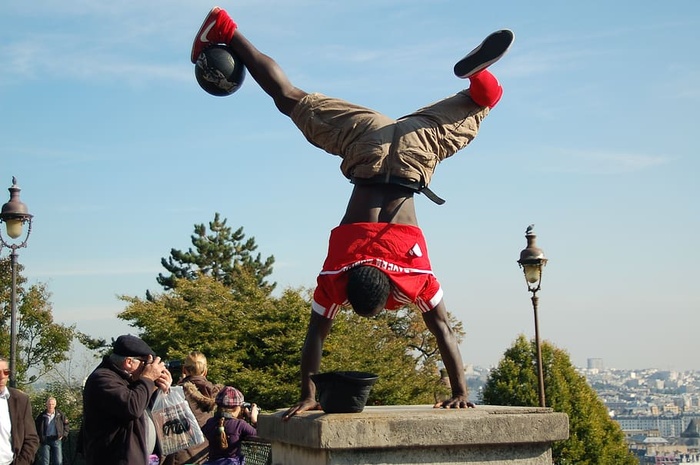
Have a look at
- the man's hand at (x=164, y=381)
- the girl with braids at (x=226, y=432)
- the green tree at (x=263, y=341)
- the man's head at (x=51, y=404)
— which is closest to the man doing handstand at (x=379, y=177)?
the man's hand at (x=164, y=381)

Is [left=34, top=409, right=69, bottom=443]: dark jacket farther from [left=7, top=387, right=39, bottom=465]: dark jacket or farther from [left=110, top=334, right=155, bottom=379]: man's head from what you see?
[left=110, top=334, right=155, bottom=379]: man's head

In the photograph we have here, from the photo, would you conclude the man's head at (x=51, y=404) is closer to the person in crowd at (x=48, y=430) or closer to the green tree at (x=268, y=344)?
the person in crowd at (x=48, y=430)

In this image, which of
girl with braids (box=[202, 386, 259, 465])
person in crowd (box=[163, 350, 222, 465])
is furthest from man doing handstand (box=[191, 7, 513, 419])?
person in crowd (box=[163, 350, 222, 465])

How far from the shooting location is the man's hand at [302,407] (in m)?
5.65

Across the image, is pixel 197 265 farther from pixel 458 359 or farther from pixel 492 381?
pixel 458 359

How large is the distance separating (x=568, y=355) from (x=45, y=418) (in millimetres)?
15676

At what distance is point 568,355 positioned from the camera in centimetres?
2750

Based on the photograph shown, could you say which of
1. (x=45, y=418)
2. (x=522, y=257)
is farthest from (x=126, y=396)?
(x=522, y=257)

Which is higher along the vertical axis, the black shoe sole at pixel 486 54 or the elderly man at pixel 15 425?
the black shoe sole at pixel 486 54

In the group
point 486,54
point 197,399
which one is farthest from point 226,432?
point 486,54

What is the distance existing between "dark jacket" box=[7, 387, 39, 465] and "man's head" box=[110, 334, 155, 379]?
2.63 meters

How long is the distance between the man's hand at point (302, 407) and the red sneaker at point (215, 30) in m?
2.33

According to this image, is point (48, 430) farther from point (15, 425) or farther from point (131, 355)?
point (131, 355)

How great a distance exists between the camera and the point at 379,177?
5.99 meters
